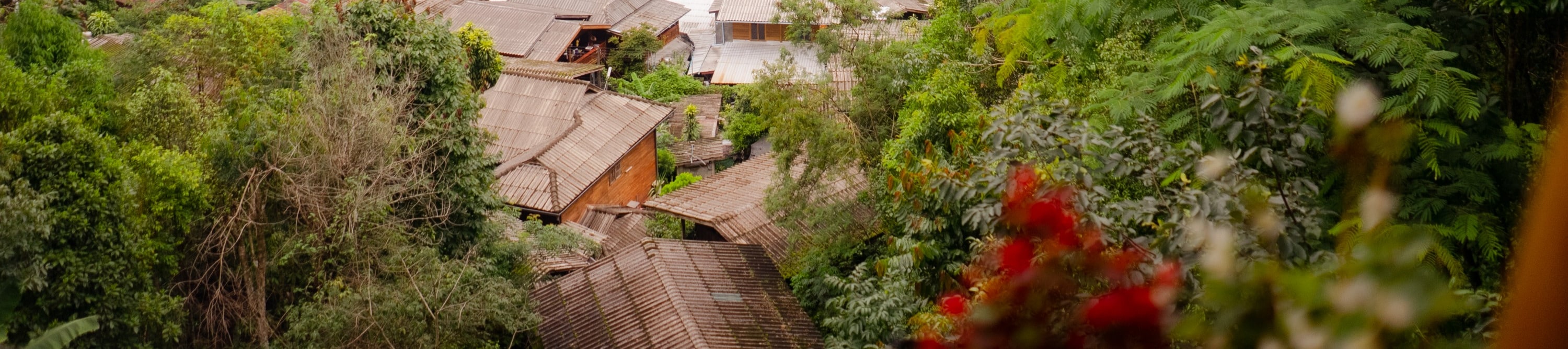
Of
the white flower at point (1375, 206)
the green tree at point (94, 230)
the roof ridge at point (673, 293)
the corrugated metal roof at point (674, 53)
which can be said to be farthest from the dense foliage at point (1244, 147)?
the corrugated metal roof at point (674, 53)

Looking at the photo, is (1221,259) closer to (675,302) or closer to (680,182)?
(675,302)

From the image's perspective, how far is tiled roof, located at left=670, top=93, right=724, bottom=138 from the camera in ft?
79.3

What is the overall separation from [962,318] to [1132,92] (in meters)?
3.45

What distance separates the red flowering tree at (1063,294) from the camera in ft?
7.42

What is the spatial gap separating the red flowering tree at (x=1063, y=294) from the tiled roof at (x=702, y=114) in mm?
20375

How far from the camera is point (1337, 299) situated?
5.24ft

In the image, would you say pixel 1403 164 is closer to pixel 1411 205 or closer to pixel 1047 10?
pixel 1411 205

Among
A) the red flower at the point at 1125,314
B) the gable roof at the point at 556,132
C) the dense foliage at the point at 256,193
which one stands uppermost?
the red flower at the point at 1125,314

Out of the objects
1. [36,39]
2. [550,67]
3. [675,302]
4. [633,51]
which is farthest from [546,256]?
[633,51]

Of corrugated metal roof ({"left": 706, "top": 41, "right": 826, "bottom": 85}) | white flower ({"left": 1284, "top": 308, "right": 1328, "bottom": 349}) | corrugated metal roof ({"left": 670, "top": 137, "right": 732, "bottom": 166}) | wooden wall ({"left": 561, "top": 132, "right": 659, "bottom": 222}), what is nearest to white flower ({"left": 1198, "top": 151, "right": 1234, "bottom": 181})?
white flower ({"left": 1284, "top": 308, "right": 1328, "bottom": 349})

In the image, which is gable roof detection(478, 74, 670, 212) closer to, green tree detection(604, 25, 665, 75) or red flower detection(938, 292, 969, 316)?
green tree detection(604, 25, 665, 75)

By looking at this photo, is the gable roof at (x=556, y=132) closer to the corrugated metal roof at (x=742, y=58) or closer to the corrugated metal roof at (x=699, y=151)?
the corrugated metal roof at (x=699, y=151)

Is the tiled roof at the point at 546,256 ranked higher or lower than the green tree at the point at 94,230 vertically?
lower

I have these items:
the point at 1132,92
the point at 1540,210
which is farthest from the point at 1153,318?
the point at 1132,92
